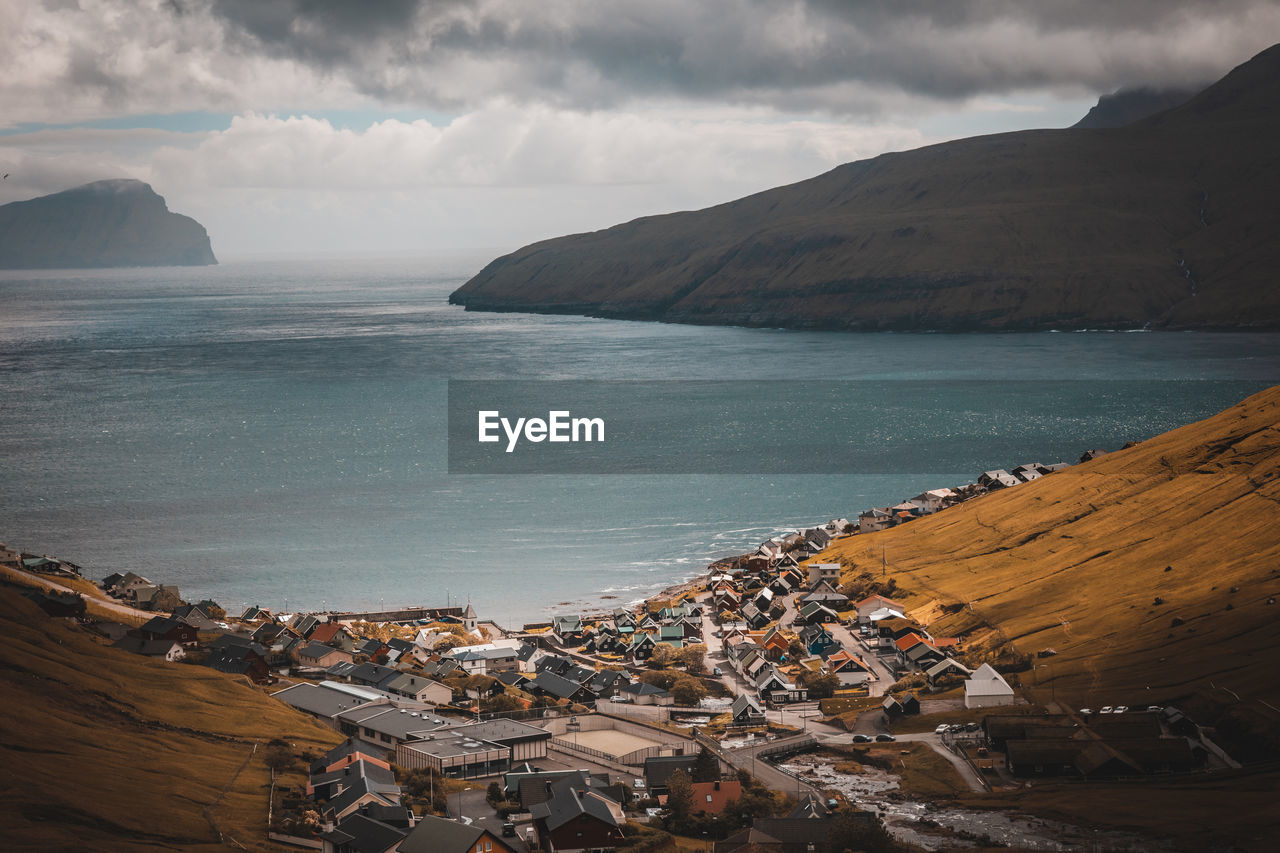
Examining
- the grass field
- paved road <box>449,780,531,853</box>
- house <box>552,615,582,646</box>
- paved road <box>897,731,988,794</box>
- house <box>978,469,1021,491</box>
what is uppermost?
house <box>978,469,1021,491</box>

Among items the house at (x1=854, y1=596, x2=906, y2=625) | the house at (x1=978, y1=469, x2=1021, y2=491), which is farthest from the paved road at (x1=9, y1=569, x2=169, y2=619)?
the house at (x1=978, y1=469, x2=1021, y2=491)

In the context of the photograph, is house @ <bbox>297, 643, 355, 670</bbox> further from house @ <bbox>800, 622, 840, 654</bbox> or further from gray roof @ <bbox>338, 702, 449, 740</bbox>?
house @ <bbox>800, 622, 840, 654</bbox>

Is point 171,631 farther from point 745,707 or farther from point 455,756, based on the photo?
point 745,707

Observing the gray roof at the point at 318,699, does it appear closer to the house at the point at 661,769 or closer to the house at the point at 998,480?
the house at the point at 661,769

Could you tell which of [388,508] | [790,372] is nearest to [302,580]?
[388,508]

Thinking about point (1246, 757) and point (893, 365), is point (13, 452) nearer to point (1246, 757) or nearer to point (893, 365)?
point (1246, 757)

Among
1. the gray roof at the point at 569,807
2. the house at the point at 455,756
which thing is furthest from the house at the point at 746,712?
the gray roof at the point at 569,807
